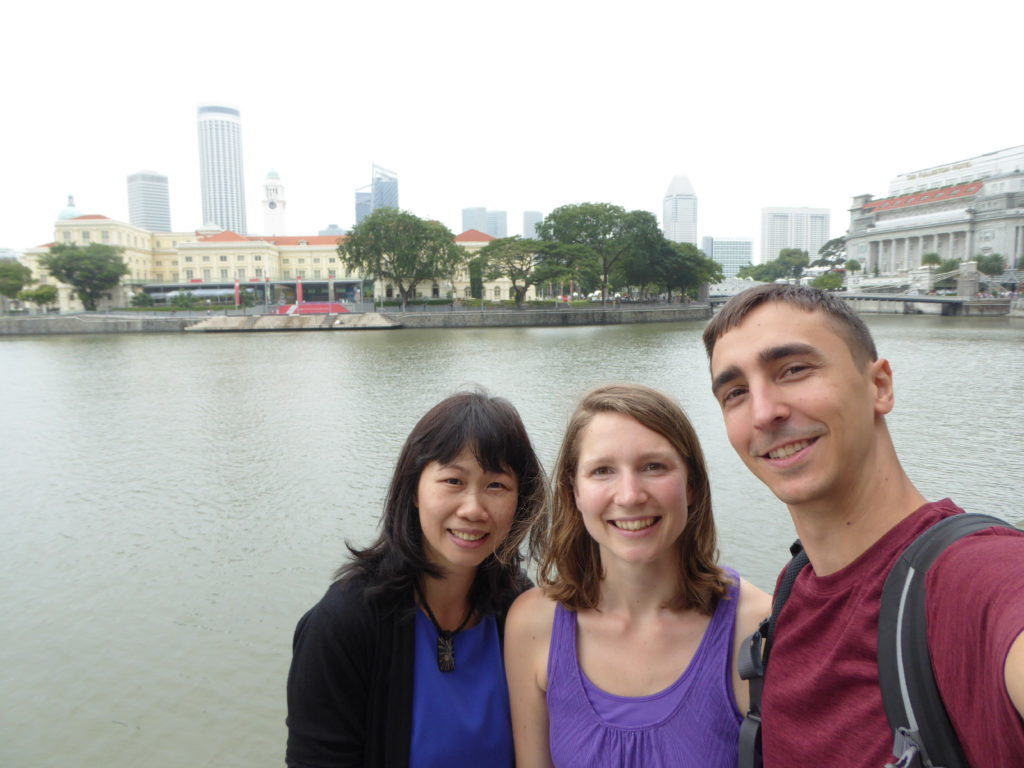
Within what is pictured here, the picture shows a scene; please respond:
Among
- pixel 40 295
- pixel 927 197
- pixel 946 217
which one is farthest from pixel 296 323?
pixel 927 197

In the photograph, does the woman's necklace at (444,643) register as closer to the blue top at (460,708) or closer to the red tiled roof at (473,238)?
the blue top at (460,708)

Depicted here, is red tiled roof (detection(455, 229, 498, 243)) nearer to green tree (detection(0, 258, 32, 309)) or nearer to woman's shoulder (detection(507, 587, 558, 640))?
green tree (detection(0, 258, 32, 309))

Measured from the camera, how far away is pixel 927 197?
89.4 meters

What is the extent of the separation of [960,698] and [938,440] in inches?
438

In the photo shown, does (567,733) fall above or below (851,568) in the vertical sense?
below

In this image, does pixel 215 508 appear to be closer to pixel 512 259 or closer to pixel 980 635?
pixel 980 635

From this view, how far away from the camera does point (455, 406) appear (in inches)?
80.4

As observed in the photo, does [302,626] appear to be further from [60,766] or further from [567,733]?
[60,766]

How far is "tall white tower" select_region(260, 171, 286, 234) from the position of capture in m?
102

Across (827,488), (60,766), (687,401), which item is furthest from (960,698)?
(687,401)

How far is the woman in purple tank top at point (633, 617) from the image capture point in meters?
1.61

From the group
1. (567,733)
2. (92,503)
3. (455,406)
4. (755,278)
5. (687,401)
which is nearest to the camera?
(567,733)

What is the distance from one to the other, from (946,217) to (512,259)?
60.7m

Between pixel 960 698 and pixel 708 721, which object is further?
pixel 708 721
